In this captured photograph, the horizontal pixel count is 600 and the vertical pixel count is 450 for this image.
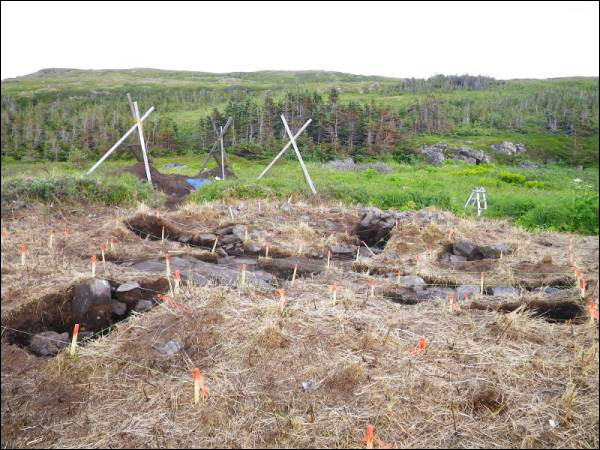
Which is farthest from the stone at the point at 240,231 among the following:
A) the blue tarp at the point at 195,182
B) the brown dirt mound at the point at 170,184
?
the blue tarp at the point at 195,182

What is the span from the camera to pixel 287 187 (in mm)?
15414

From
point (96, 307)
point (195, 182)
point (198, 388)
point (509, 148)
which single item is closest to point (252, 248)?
point (96, 307)

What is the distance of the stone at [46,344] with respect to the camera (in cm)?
371

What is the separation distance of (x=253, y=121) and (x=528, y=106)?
46.5 m

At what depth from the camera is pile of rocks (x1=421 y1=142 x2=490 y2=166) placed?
96.1 ft

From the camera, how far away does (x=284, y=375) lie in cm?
351

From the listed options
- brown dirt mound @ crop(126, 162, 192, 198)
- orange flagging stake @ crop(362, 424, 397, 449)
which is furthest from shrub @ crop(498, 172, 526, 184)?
orange flagging stake @ crop(362, 424, 397, 449)

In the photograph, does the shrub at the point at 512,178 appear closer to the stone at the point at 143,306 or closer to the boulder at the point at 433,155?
the boulder at the point at 433,155

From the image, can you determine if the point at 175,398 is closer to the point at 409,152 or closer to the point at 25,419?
the point at 25,419

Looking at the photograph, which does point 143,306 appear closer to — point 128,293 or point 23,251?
point 128,293

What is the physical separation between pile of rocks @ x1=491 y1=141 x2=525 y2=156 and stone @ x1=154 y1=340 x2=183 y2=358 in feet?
128

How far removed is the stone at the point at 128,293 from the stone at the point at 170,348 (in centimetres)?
103

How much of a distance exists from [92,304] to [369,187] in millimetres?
13931

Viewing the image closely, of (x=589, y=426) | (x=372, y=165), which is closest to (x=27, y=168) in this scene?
(x=589, y=426)
